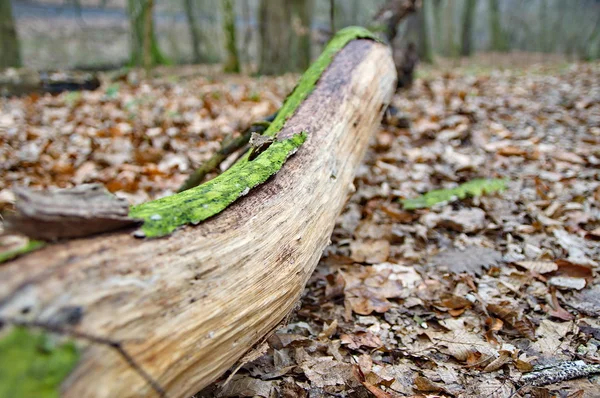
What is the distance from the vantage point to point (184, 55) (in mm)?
15516

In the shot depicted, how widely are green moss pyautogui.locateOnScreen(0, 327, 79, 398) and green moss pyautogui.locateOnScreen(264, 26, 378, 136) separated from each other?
1.52 metres

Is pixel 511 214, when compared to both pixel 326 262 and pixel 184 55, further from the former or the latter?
pixel 184 55

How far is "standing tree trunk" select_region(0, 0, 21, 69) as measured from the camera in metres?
9.58

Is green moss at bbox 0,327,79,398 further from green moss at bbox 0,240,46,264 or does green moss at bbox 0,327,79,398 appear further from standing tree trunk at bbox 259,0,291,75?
standing tree trunk at bbox 259,0,291,75

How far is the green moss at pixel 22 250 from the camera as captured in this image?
3.29 ft

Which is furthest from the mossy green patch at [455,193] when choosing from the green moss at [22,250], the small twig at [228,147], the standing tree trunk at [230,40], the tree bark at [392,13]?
the standing tree trunk at [230,40]

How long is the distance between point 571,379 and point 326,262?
1.34 metres

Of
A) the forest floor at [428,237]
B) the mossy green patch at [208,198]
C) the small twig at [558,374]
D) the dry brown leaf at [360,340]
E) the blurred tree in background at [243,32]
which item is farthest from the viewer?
the blurred tree in background at [243,32]

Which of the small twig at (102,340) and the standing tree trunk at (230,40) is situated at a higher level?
the standing tree trunk at (230,40)

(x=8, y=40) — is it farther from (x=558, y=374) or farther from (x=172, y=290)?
(x=558, y=374)

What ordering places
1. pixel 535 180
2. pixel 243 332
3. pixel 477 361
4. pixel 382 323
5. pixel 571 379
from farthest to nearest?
pixel 535 180, pixel 382 323, pixel 477 361, pixel 571 379, pixel 243 332

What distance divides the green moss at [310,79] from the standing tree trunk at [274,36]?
20.7ft

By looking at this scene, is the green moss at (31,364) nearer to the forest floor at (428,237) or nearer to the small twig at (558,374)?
the forest floor at (428,237)

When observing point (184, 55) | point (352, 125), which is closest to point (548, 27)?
point (184, 55)
